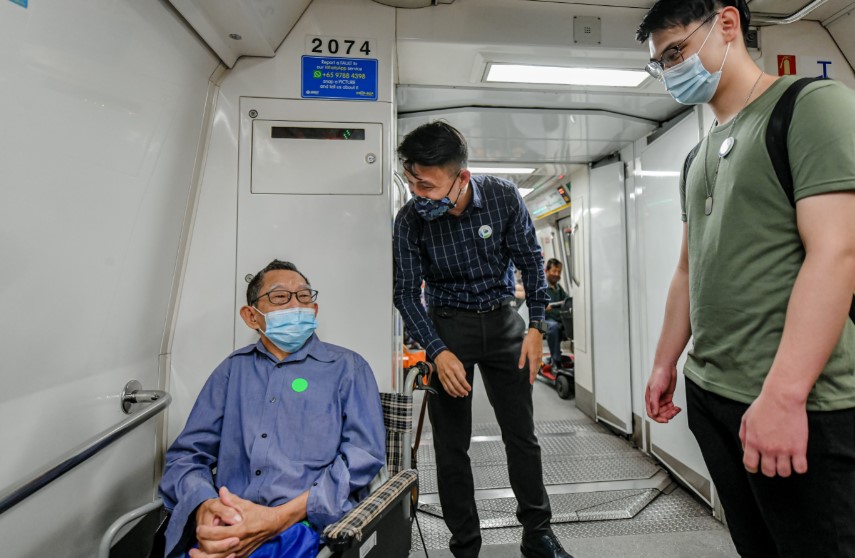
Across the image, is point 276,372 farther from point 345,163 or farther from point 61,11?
point 61,11

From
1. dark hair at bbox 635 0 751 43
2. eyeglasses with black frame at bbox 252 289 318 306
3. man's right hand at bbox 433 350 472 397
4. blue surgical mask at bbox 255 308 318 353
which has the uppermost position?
dark hair at bbox 635 0 751 43

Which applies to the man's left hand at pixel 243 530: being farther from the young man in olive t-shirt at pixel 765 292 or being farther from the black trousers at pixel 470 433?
the young man in olive t-shirt at pixel 765 292

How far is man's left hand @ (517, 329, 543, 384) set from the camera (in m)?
1.98

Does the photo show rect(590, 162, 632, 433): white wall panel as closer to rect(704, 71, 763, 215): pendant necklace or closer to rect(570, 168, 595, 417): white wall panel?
rect(570, 168, 595, 417): white wall panel

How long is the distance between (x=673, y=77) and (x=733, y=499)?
4.13 feet

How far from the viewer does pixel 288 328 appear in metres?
1.70

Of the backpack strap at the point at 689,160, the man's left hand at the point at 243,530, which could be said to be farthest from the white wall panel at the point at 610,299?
the man's left hand at the point at 243,530

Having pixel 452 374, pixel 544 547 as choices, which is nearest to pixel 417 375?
pixel 452 374

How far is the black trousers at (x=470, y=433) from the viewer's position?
81.0 inches

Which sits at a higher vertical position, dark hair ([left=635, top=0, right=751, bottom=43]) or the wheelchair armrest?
dark hair ([left=635, top=0, right=751, bottom=43])

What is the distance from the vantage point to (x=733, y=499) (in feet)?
3.96

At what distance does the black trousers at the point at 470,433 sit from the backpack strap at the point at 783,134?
1262 millimetres

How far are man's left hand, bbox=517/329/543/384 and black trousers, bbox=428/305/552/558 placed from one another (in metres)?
0.07

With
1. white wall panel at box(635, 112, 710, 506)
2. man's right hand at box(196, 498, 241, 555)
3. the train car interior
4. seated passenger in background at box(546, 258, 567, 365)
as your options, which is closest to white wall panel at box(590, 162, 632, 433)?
the train car interior
